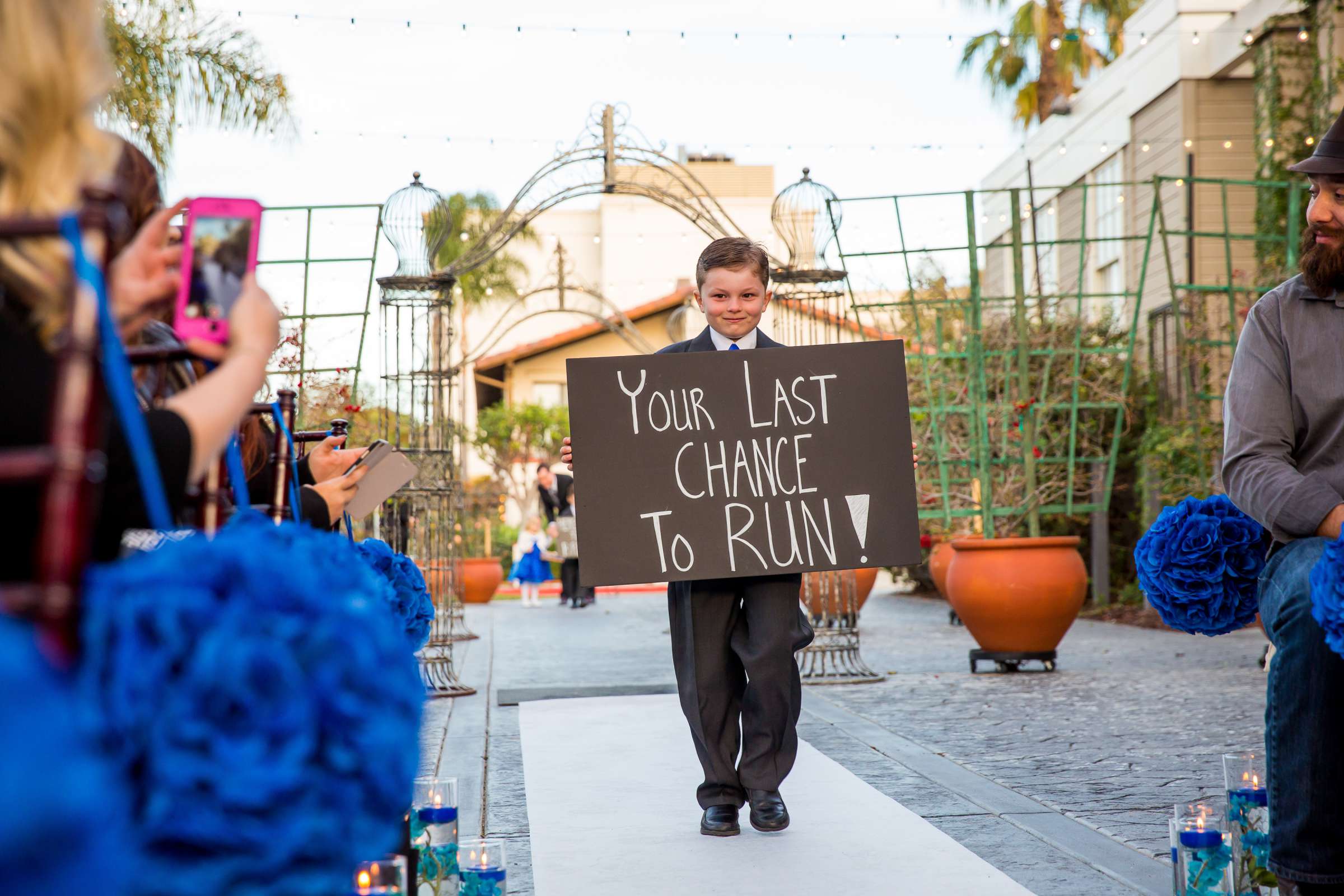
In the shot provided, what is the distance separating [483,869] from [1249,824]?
1.65 metres

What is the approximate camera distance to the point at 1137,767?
4812 millimetres

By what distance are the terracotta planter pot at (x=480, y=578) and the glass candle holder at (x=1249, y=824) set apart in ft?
45.5

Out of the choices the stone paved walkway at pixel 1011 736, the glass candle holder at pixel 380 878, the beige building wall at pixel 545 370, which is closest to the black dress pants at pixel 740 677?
the stone paved walkway at pixel 1011 736

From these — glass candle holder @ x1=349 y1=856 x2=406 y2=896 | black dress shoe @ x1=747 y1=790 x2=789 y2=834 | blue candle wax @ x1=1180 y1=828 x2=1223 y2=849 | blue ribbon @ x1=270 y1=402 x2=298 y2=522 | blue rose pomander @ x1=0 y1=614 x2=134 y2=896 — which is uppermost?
blue ribbon @ x1=270 y1=402 x2=298 y2=522

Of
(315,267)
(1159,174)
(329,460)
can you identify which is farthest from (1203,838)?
(1159,174)

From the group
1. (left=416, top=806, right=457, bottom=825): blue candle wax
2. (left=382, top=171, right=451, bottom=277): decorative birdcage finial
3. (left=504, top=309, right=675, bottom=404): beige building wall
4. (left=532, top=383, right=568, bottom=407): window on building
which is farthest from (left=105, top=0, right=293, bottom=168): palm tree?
(left=532, top=383, right=568, bottom=407): window on building

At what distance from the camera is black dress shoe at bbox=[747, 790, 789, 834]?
3.76 metres

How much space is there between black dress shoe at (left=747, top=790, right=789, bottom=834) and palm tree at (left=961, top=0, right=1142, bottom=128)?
18.9 m

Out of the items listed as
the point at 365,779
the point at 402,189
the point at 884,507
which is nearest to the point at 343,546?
the point at 365,779

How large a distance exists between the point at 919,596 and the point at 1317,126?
7.67 meters

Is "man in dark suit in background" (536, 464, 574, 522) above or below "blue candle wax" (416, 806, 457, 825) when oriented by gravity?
above

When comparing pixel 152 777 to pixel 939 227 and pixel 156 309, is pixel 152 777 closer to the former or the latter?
pixel 156 309

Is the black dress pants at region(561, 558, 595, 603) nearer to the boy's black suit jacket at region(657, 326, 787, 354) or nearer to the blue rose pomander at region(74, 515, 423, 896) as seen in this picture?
the boy's black suit jacket at region(657, 326, 787, 354)

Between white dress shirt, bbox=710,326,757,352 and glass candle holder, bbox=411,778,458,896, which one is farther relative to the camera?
white dress shirt, bbox=710,326,757,352
